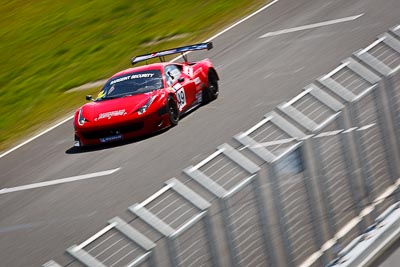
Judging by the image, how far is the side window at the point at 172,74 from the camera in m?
18.4

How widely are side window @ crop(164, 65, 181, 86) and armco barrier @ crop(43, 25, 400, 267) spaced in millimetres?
8556

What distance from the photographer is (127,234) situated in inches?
263

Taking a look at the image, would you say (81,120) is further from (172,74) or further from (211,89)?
(211,89)

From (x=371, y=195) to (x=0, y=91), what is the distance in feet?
61.9

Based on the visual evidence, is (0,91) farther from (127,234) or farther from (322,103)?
(127,234)

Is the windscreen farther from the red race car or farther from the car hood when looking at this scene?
the car hood

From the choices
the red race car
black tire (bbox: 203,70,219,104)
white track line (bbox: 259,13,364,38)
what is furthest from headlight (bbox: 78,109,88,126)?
white track line (bbox: 259,13,364,38)

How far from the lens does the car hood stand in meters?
17.6

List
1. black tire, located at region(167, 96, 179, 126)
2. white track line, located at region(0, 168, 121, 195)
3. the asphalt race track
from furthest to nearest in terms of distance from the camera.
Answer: black tire, located at region(167, 96, 179, 126) → white track line, located at region(0, 168, 121, 195) → the asphalt race track

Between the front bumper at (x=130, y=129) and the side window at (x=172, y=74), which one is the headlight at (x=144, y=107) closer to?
the front bumper at (x=130, y=129)

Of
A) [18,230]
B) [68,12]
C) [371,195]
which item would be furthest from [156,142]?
[68,12]

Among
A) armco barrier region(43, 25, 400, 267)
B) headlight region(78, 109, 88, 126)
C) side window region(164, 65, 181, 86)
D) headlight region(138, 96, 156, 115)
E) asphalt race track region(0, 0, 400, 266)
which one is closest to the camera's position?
armco barrier region(43, 25, 400, 267)

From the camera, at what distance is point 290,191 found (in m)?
8.12

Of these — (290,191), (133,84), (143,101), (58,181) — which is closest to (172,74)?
(133,84)
